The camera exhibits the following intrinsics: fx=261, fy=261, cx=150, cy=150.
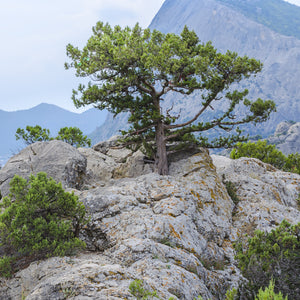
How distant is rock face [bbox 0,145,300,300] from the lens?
262 inches

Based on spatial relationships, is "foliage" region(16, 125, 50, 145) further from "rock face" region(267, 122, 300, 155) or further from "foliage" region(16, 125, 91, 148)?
"rock face" region(267, 122, 300, 155)

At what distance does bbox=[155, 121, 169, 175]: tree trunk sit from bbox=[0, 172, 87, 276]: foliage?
328 inches

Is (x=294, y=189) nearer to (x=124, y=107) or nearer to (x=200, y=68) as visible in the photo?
(x=200, y=68)

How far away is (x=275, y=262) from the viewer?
719cm

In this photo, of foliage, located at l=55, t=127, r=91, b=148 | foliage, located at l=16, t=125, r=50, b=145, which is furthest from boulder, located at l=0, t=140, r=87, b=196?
foliage, located at l=55, t=127, r=91, b=148

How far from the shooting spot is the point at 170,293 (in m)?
7.06

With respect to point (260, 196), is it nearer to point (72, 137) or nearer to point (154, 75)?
point (154, 75)

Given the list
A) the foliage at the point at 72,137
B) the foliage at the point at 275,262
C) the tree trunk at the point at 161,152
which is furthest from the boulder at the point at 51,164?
the foliage at the point at 72,137

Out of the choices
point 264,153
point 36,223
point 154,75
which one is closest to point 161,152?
point 154,75

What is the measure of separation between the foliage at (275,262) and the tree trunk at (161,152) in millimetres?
9984

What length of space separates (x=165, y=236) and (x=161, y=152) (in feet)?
26.8

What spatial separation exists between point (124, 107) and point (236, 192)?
9473 mm

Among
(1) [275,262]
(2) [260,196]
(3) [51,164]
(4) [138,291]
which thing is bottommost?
(3) [51,164]

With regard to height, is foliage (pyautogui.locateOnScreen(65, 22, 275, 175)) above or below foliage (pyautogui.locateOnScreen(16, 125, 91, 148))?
above
